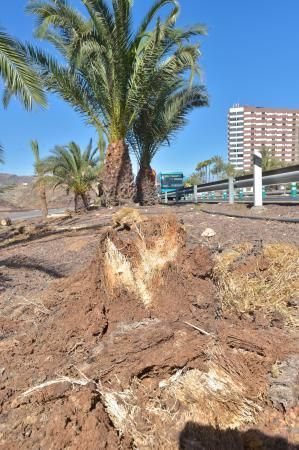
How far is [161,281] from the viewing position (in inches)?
91.0

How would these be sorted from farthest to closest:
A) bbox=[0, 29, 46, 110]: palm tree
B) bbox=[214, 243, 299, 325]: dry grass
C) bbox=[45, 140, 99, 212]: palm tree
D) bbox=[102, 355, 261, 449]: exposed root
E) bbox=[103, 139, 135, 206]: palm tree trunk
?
bbox=[45, 140, 99, 212]: palm tree < bbox=[103, 139, 135, 206]: palm tree trunk < bbox=[0, 29, 46, 110]: palm tree < bbox=[214, 243, 299, 325]: dry grass < bbox=[102, 355, 261, 449]: exposed root

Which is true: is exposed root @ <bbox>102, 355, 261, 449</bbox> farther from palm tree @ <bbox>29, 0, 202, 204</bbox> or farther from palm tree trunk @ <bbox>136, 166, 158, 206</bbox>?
palm tree trunk @ <bbox>136, 166, 158, 206</bbox>

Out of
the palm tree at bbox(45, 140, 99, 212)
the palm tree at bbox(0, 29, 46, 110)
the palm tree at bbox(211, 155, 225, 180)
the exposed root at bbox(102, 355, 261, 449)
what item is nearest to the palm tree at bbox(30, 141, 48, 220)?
the palm tree at bbox(45, 140, 99, 212)

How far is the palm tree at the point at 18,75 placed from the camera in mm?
5559

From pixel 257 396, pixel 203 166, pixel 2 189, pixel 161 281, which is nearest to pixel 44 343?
pixel 161 281

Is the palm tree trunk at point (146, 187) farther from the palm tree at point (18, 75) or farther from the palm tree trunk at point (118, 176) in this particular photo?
the palm tree at point (18, 75)

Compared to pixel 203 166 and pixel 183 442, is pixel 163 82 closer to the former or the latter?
pixel 183 442

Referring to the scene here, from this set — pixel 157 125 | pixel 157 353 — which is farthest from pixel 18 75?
pixel 157 125

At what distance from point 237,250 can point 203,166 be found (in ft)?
279

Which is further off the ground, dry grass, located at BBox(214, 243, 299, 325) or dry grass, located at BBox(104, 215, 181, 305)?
A: dry grass, located at BBox(104, 215, 181, 305)

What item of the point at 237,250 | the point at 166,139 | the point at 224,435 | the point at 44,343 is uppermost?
the point at 166,139

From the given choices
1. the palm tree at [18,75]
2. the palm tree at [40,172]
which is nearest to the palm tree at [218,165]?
the palm tree at [40,172]

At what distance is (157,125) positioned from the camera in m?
12.7

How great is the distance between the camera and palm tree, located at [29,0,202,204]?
30.7 feet
